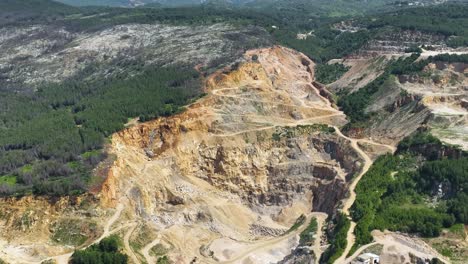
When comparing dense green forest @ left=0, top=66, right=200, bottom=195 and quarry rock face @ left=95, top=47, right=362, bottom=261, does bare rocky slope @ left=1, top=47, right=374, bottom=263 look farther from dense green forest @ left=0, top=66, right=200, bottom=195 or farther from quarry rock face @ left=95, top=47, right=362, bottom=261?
dense green forest @ left=0, top=66, right=200, bottom=195

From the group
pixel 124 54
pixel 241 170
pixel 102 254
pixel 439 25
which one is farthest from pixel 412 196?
pixel 124 54

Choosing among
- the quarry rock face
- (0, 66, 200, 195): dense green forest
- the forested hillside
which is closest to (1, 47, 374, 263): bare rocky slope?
the quarry rock face

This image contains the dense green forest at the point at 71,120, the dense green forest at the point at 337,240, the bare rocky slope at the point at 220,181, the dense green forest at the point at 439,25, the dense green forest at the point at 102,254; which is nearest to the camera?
the dense green forest at the point at 337,240

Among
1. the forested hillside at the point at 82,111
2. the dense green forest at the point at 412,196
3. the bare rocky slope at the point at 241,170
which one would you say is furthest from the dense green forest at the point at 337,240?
the forested hillside at the point at 82,111

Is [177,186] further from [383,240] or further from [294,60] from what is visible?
[294,60]

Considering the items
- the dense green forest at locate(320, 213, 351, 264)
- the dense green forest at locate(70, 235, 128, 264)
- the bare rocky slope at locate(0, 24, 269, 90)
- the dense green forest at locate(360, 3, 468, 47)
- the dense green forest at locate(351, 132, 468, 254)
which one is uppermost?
the dense green forest at locate(360, 3, 468, 47)

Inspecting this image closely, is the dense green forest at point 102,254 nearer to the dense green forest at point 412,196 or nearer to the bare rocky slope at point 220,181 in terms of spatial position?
the bare rocky slope at point 220,181

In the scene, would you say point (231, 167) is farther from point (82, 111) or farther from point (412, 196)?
point (412, 196)
